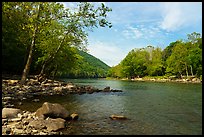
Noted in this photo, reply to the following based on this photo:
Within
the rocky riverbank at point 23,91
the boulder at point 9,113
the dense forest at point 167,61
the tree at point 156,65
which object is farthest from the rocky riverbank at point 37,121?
the tree at point 156,65

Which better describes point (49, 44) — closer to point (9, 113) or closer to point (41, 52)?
point (41, 52)

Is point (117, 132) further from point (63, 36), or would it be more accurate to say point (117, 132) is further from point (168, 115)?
point (63, 36)

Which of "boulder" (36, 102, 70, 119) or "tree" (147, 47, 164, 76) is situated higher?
"tree" (147, 47, 164, 76)

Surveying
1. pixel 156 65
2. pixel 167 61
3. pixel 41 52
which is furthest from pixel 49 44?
pixel 156 65

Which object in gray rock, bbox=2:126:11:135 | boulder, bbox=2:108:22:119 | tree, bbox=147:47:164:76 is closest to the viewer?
gray rock, bbox=2:126:11:135

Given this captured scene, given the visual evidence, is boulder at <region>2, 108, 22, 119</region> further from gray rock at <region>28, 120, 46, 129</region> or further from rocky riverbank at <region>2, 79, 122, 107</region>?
rocky riverbank at <region>2, 79, 122, 107</region>

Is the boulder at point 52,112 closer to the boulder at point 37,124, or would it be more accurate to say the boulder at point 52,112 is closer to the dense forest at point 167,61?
the boulder at point 37,124

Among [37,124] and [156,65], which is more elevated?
[156,65]

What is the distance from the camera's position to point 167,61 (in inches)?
3750

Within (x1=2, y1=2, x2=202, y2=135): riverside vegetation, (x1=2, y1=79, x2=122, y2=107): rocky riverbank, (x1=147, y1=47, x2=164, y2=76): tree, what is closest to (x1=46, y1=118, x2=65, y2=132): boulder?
(x1=2, y1=2, x2=202, y2=135): riverside vegetation

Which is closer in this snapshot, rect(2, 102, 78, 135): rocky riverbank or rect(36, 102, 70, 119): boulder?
rect(2, 102, 78, 135): rocky riverbank

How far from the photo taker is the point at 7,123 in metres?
11.4

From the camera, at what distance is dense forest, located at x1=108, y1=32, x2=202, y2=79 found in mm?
82188

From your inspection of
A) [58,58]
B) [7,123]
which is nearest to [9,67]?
[58,58]
